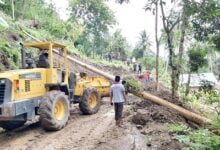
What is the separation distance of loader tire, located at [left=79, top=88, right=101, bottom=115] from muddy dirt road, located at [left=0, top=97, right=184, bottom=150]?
110 cm

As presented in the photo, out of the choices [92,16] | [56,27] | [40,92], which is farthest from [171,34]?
[92,16]

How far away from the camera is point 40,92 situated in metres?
11.9

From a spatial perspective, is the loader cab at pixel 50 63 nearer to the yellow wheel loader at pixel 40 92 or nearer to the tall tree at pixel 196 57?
the yellow wheel loader at pixel 40 92

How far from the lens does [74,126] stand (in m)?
12.3

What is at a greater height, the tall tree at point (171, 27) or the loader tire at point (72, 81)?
the tall tree at point (171, 27)

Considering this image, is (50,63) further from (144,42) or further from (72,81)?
(144,42)

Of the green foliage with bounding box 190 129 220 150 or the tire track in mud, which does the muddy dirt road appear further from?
the green foliage with bounding box 190 129 220 150

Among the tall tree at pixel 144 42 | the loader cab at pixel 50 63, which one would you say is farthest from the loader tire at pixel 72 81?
the tall tree at pixel 144 42

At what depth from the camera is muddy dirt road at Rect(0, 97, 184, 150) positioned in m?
9.61

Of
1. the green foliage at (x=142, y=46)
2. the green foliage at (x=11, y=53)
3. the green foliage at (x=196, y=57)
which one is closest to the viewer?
the green foliage at (x=11, y=53)

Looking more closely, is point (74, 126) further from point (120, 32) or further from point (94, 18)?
point (120, 32)

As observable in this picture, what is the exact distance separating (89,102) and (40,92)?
2.99 meters

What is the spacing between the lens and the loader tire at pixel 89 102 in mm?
14195

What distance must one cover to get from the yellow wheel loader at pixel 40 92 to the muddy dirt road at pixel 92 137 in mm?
401
